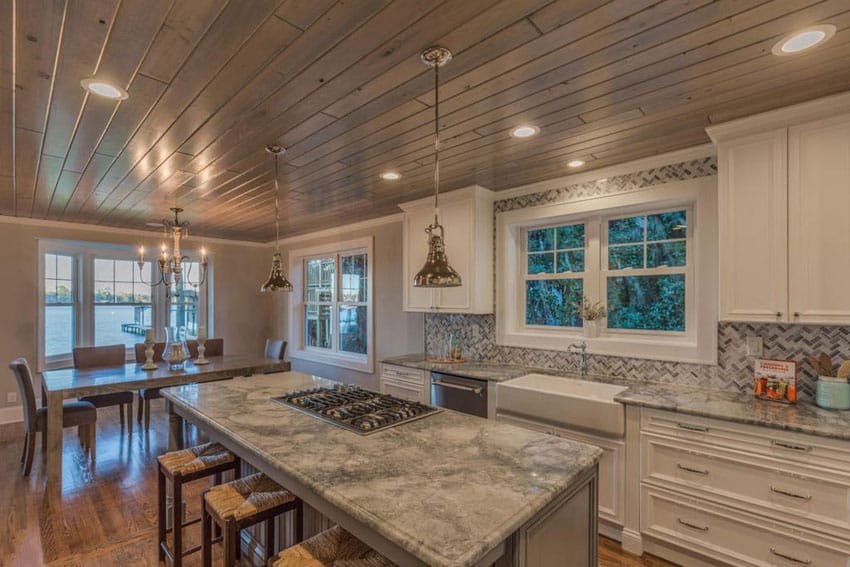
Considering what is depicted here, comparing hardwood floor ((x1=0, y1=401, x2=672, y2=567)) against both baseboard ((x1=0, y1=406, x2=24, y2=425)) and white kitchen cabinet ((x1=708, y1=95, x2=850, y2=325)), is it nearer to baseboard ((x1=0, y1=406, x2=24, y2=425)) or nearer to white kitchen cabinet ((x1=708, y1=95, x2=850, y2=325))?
baseboard ((x1=0, y1=406, x2=24, y2=425))

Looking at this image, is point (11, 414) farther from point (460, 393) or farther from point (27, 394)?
point (460, 393)

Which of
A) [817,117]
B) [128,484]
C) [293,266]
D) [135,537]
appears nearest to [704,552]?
[817,117]

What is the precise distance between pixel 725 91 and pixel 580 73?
752 mm

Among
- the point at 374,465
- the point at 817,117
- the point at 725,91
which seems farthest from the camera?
the point at 817,117

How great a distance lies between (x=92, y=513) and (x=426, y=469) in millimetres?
2791

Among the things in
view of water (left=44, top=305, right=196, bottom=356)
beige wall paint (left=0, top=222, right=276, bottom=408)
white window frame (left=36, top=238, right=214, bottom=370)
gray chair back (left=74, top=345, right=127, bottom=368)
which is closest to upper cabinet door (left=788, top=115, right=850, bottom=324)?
gray chair back (left=74, top=345, right=127, bottom=368)

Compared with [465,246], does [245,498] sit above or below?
below

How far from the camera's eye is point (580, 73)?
69.6 inches

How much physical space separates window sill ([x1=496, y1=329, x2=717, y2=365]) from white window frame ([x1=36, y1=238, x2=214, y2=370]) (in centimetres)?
498

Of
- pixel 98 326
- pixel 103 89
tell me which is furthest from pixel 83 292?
pixel 103 89

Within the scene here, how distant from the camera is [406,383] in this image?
12.2ft

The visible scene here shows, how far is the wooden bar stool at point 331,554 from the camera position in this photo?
1373mm

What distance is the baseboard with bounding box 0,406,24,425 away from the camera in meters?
4.66

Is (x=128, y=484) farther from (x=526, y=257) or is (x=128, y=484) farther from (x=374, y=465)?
(x=526, y=257)
